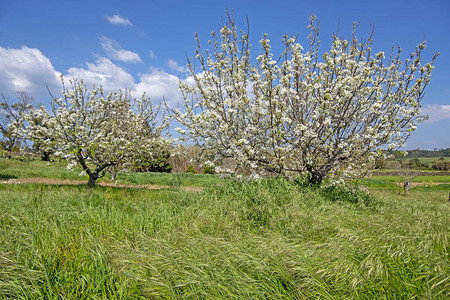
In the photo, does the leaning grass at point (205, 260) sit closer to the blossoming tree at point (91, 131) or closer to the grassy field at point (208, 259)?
the grassy field at point (208, 259)

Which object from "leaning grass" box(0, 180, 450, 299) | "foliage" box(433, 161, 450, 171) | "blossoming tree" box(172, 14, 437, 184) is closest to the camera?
"leaning grass" box(0, 180, 450, 299)

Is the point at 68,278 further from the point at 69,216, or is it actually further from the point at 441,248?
the point at 441,248

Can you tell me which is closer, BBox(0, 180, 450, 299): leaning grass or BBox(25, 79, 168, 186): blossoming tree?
BBox(0, 180, 450, 299): leaning grass

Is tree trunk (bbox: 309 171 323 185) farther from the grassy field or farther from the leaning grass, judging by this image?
the leaning grass

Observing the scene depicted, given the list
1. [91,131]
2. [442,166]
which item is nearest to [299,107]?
[91,131]

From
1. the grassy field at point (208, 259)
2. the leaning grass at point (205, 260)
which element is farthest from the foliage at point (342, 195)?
the leaning grass at point (205, 260)

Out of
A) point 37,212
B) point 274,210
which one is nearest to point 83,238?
point 37,212

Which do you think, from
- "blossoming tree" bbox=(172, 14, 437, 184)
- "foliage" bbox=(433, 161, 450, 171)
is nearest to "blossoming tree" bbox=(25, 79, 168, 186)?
"blossoming tree" bbox=(172, 14, 437, 184)

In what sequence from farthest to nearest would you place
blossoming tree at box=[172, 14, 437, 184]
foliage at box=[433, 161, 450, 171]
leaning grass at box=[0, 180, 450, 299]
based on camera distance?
foliage at box=[433, 161, 450, 171]
blossoming tree at box=[172, 14, 437, 184]
leaning grass at box=[0, 180, 450, 299]

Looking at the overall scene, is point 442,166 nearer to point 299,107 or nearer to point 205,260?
point 299,107

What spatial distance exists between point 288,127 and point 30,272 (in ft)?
20.7

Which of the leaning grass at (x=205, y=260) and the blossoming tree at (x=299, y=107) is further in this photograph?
the blossoming tree at (x=299, y=107)

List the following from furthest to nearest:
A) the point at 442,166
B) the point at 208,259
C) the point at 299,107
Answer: the point at 442,166 < the point at 299,107 < the point at 208,259

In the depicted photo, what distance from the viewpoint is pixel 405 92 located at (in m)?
7.73
